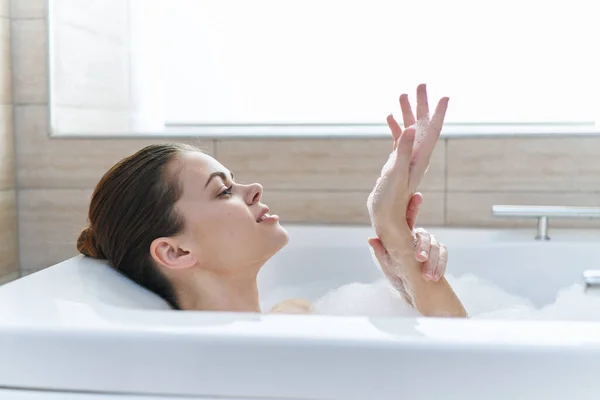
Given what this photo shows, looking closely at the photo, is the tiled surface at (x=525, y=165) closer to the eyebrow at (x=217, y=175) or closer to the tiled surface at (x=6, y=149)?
the eyebrow at (x=217, y=175)

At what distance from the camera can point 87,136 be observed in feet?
7.66

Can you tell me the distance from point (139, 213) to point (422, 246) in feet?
1.66

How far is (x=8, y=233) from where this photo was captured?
236 cm

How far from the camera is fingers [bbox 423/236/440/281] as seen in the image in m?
1.43

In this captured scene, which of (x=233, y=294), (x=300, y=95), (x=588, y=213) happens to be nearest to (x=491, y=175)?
(x=588, y=213)

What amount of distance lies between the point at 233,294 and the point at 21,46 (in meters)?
Answer: 1.33

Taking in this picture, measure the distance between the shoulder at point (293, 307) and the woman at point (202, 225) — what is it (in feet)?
0.77

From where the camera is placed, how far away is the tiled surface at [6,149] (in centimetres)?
232

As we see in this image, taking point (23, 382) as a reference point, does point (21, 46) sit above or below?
above

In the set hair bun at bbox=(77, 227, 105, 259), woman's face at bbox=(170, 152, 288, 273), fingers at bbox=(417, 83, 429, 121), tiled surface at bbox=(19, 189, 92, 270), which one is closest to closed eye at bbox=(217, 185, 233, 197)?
woman's face at bbox=(170, 152, 288, 273)

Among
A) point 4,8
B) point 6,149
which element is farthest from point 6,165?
point 4,8

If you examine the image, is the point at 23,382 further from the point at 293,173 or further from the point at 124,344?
the point at 293,173

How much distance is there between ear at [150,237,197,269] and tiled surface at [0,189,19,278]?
116cm

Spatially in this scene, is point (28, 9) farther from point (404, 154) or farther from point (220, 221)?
point (404, 154)
